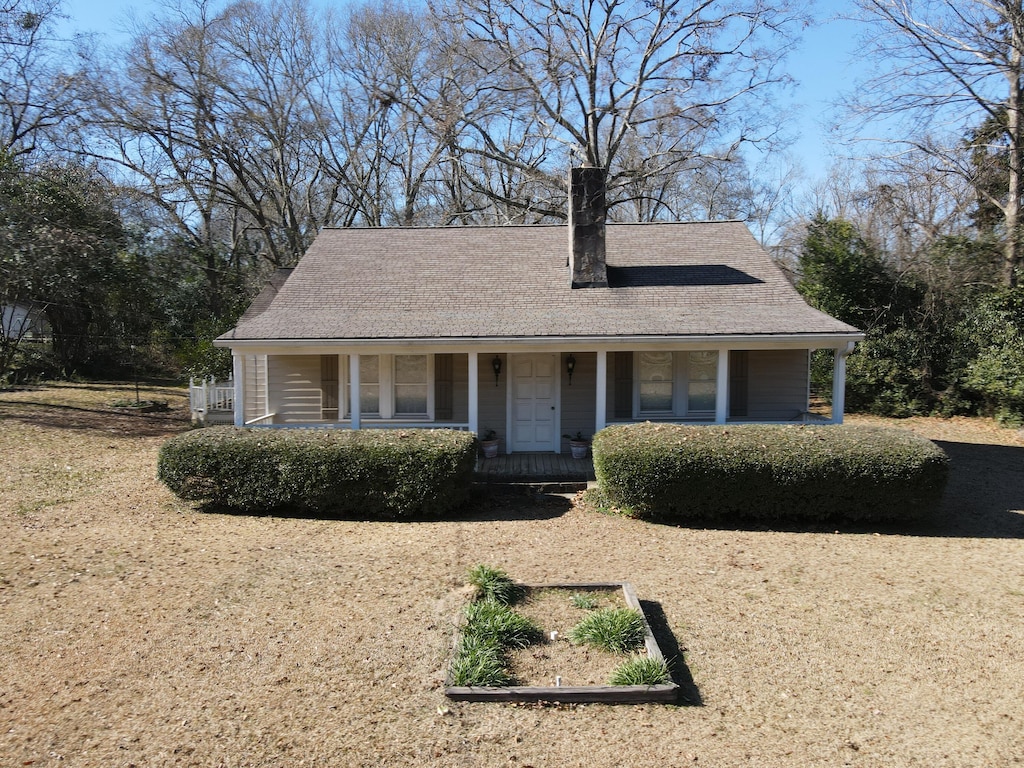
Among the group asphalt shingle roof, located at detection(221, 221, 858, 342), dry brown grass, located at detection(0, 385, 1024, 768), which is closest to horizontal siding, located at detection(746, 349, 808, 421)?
asphalt shingle roof, located at detection(221, 221, 858, 342)

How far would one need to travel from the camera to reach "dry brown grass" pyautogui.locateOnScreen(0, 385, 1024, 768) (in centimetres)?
424

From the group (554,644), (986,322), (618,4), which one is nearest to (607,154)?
(618,4)

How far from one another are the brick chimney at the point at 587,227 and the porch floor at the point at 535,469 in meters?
3.66

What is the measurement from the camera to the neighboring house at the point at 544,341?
11555 mm

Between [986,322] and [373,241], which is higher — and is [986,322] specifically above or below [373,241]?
below

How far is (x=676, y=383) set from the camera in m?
13.2

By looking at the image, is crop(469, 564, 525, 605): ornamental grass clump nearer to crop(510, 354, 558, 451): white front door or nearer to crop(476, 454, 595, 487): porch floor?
crop(476, 454, 595, 487): porch floor

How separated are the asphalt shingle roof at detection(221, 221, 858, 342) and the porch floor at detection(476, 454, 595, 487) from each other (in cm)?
225

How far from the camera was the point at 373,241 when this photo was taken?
15852 mm

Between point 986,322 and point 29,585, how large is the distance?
22.0m

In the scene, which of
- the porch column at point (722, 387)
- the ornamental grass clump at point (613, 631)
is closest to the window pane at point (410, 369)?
the porch column at point (722, 387)

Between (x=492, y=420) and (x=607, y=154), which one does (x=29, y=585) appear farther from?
(x=607, y=154)

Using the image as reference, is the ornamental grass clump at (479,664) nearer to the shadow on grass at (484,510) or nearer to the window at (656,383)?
the shadow on grass at (484,510)

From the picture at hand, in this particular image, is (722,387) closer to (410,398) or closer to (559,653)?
(410,398)
